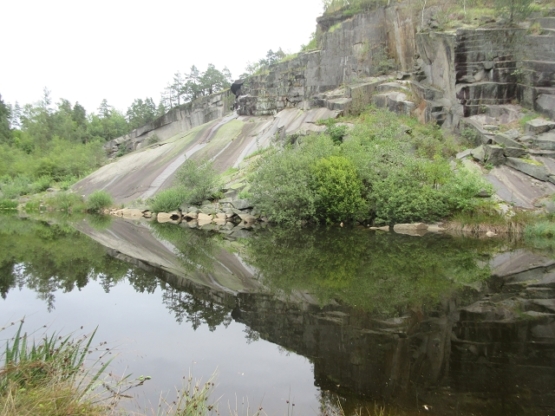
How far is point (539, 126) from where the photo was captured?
25.8m

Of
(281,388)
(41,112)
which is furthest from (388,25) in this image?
(41,112)

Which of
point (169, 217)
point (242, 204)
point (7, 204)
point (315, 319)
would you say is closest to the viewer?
point (315, 319)

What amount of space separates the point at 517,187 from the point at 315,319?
19.2m

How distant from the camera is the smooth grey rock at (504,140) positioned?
84.2 feet

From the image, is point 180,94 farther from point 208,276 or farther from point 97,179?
point 208,276

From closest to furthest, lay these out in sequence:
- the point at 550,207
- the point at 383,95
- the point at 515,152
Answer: the point at 550,207 < the point at 515,152 < the point at 383,95

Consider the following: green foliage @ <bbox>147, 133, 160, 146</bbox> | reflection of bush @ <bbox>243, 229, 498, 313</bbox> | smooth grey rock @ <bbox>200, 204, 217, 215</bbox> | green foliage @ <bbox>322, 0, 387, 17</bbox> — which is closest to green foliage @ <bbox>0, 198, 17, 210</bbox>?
green foliage @ <bbox>147, 133, 160, 146</bbox>

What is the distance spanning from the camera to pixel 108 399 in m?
5.43

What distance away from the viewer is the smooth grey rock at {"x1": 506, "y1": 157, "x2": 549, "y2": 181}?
23844 mm

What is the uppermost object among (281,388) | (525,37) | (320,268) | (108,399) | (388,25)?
(388,25)

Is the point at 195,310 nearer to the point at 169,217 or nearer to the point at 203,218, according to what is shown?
the point at 203,218

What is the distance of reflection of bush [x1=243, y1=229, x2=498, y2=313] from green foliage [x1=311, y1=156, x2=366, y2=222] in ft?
13.0

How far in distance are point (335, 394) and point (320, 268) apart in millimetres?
8597

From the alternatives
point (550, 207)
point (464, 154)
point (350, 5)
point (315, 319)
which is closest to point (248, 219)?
point (464, 154)
